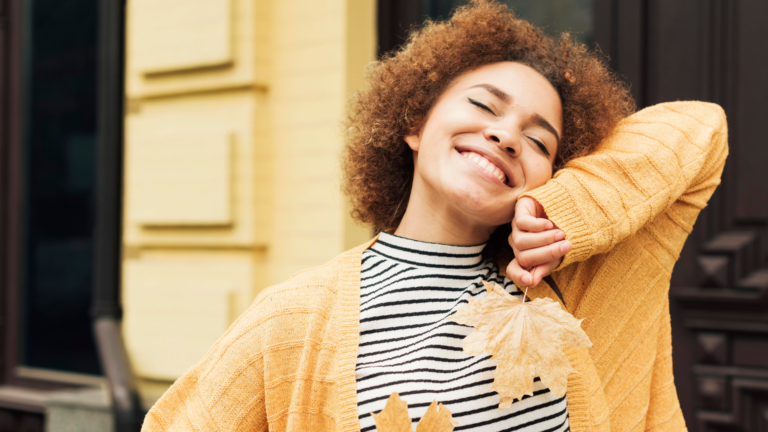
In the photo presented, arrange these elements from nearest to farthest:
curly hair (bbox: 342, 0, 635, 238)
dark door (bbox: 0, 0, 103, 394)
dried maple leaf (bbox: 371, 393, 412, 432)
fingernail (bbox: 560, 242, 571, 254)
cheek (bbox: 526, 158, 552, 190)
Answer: dried maple leaf (bbox: 371, 393, 412, 432) < fingernail (bbox: 560, 242, 571, 254) < cheek (bbox: 526, 158, 552, 190) < curly hair (bbox: 342, 0, 635, 238) < dark door (bbox: 0, 0, 103, 394)

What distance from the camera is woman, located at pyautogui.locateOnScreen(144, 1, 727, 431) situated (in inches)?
48.8

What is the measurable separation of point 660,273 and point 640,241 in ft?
0.27

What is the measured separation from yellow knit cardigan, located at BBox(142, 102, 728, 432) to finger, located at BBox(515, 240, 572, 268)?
24mm

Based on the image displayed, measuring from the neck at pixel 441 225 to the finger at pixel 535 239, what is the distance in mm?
135

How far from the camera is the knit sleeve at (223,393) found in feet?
4.06

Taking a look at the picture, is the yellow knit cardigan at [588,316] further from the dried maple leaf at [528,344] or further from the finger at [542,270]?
the dried maple leaf at [528,344]

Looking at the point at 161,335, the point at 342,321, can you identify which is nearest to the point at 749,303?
the point at 342,321

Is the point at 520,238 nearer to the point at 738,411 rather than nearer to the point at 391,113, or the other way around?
the point at 391,113

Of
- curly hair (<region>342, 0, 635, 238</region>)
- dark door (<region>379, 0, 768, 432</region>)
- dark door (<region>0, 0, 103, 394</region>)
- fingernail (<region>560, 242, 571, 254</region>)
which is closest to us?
fingernail (<region>560, 242, 571, 254</region>)

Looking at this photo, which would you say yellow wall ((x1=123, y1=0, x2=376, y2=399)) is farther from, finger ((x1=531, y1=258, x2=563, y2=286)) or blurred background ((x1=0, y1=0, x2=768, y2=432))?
finger ((x1=531, y1=258, x2=563, y2=286))

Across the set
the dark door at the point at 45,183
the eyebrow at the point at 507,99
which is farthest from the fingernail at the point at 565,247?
the dark door at the point at 45,183

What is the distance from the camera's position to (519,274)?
1229 millimetres

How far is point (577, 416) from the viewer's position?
1291 millimetres

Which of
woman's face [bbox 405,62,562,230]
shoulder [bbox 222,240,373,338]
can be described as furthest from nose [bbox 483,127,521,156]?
shoulder [bbox 222,240,373,338]
